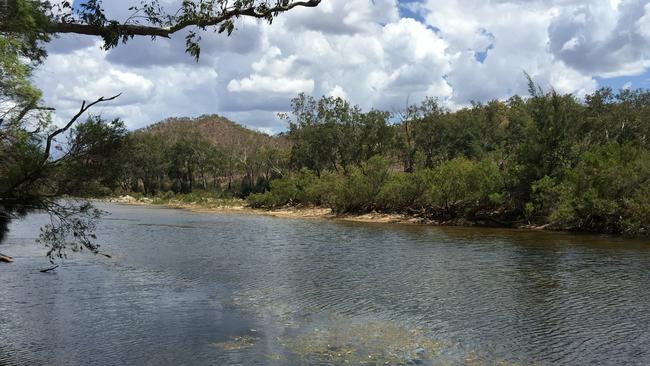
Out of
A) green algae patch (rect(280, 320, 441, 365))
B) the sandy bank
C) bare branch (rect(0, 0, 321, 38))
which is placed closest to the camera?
bare branch (rect(0, 0, 321, 38))

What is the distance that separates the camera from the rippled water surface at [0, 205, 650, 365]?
12352mm

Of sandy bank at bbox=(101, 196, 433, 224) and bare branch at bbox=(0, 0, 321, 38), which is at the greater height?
bare branch at bbox=(0, 0, 321, 38)

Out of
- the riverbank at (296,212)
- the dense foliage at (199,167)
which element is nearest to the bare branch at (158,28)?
the riverbank at (296,212)

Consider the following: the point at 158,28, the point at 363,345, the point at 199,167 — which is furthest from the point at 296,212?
the point at 158,28

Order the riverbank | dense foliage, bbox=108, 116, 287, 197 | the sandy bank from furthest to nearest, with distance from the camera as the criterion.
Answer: dense foliage, bbox=108, 116, 287, 197 < the sandy bank < the riverbank

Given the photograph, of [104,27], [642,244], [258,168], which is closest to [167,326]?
[104,27]

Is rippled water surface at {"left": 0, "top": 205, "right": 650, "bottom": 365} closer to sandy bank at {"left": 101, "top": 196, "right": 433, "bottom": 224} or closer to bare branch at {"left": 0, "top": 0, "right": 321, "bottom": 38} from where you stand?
bare branch at {"left": 0, "top": 0, "right": 321, "bottom": 38}

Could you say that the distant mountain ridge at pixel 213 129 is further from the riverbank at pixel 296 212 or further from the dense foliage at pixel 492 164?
the dense foliage at pixel 492 164

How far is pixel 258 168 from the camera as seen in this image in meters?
109

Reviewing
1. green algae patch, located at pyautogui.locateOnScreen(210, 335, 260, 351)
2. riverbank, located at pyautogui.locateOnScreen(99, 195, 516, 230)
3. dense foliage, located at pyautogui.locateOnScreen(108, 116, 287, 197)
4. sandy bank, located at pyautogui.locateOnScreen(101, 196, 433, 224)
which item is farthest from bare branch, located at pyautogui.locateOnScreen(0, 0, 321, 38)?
dense foliage, located at pyautogui.locateOnScreen(108, 116, 287, 197)

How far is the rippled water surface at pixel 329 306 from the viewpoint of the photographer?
1235 centimetres

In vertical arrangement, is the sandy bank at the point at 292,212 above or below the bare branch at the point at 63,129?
below

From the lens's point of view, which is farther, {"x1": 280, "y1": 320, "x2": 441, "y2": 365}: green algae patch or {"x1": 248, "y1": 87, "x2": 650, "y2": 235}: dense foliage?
{"x1": 248, "y1": 87, "x2": 650, "y2": 235}: dense foliage

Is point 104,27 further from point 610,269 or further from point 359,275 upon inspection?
point 610,269
